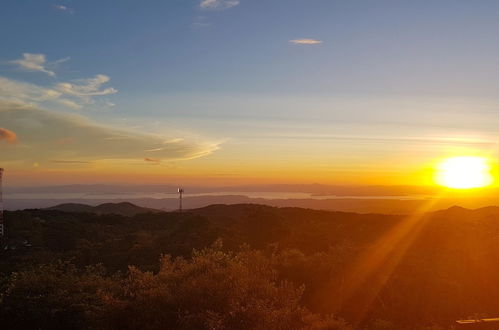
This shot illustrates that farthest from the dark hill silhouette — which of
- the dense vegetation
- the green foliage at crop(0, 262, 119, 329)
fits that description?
the green foliage at crop(0, 262, 119, 329)

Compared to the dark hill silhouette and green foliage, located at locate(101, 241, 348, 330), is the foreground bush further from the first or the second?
the dark hill silhouette

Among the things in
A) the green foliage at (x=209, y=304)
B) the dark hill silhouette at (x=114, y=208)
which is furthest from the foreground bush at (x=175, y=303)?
the dark hill silhouette at (x=114, y=208)

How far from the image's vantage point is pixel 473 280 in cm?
1970

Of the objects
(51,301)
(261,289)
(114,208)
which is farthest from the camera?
(114,208)

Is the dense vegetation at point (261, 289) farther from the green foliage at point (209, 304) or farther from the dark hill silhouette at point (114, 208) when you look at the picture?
the dark hill silhouette at point (114, 208)

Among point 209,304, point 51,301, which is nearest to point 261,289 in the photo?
point 209,304

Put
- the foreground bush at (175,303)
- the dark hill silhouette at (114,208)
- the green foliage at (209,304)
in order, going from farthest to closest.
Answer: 1. the dark hill silhouette at (114,208)
2. the foreground bush at (175,303)
3. the green foliage at (209,304)

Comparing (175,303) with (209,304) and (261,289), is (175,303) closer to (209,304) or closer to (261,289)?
(209,304)

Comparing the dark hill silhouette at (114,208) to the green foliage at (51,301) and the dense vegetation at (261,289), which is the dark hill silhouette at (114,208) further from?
the green foliage at (51,301)

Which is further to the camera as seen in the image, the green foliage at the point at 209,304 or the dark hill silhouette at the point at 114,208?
the dark hill silhouette at the point at 114,208

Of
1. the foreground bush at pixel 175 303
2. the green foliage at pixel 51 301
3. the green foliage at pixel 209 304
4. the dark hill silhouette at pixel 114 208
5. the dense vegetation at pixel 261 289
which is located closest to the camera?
the green foliage at pixel 209 304

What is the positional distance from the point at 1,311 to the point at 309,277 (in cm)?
1044

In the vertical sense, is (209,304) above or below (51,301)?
above

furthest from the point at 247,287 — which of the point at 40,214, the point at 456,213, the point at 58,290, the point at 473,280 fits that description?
the point at 456,213
